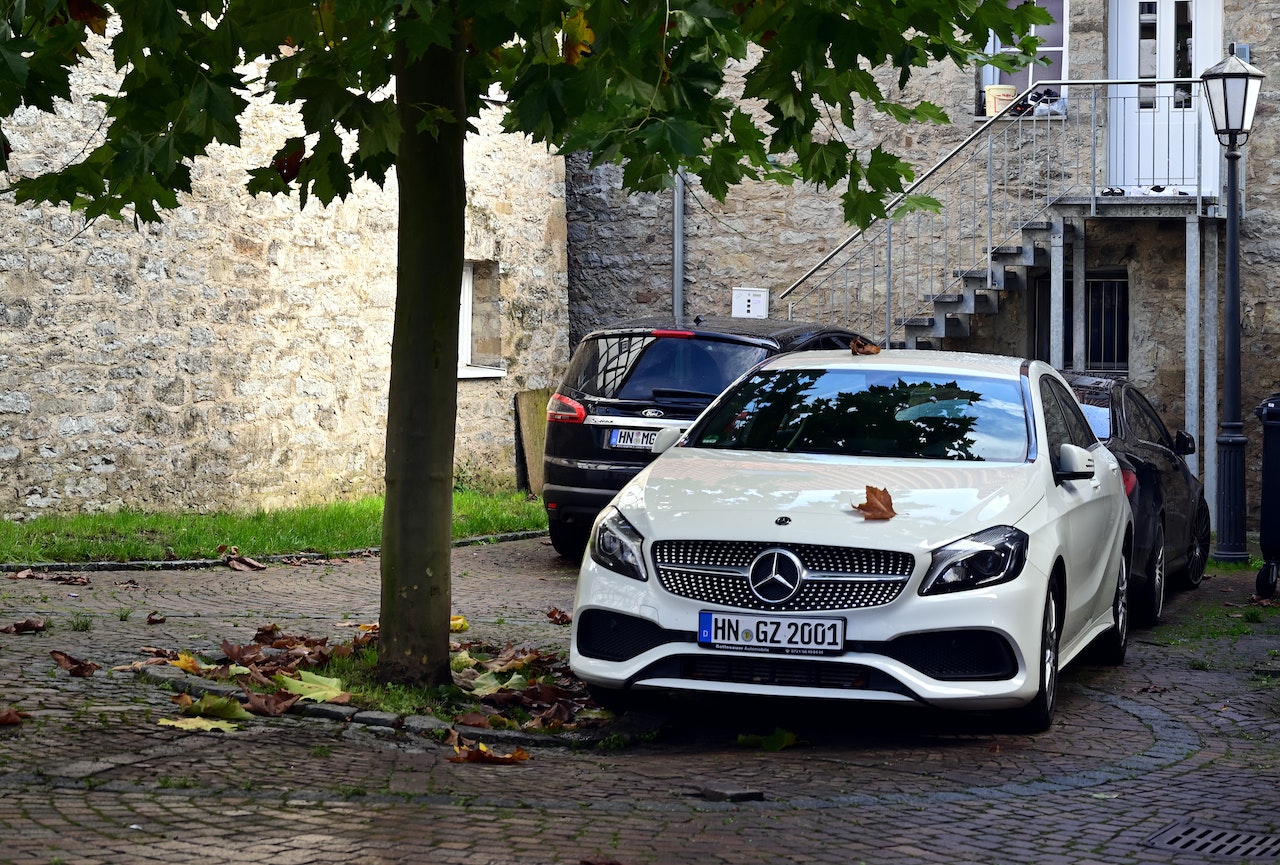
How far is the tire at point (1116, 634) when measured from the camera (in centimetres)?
879

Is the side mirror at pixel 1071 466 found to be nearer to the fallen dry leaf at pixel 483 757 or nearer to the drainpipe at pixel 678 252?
the fallen dry leaf at pixel 483 757

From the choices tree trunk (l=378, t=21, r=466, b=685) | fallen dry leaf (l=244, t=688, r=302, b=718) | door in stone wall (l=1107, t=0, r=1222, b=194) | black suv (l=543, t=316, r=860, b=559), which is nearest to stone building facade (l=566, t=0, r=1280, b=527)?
door in stone wall (l=1107, t=0, r=1222, b=194)

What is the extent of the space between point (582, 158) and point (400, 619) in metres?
14.4

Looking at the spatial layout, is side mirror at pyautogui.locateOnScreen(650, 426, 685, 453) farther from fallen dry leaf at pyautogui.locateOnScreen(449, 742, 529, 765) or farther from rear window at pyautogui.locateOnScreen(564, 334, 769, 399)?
rear window at pyautogui.locateOnScreen(564, 334, 769, 399)

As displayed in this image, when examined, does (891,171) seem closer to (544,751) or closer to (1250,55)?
(544,751)

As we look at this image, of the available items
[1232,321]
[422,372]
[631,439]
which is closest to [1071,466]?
[422,372]

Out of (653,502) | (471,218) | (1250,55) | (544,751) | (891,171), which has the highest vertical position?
(1250,55)

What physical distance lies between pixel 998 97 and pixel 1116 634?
37.6ft

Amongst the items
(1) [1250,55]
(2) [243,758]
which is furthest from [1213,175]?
Result: (2) [243,758]

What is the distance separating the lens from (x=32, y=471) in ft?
44.3

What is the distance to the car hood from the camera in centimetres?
653

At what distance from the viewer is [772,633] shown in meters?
6.40

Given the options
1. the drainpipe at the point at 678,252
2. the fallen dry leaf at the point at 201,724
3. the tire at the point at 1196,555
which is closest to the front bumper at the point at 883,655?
the fallen dry leaf at the point at 201,724

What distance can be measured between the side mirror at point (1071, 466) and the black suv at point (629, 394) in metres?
4.26
